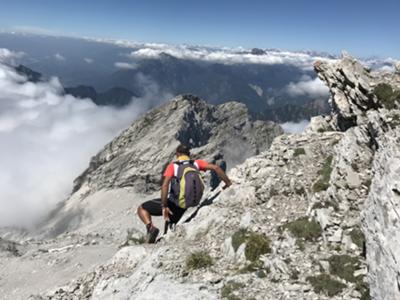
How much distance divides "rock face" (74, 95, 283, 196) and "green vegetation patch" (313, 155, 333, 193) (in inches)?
3997

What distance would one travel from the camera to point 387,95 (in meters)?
22.6

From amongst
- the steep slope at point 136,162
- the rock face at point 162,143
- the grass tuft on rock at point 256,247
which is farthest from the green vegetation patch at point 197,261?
the rock face at point 162,143

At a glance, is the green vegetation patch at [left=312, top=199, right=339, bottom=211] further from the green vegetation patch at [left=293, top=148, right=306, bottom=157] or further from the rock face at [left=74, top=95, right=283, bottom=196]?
the rock face at [left=74, top=95, right=283, bottom=196]

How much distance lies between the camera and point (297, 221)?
1817 centimetres

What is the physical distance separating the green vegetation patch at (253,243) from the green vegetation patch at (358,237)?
2969 millimetres

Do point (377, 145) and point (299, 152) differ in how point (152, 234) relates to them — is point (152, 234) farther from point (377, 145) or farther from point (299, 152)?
point (377, 145)

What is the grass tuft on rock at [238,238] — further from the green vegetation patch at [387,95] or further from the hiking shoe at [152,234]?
the green vegetation patch at [387,95]

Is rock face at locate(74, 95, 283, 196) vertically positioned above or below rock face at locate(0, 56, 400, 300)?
below

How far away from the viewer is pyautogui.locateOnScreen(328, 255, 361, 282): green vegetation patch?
14.0 meters

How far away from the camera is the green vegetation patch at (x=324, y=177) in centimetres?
1978

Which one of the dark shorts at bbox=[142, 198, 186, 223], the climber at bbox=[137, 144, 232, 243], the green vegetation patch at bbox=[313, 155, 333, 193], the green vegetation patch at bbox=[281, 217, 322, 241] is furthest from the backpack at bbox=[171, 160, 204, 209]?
the green vegetation patch at bbox=[313, 155, 333, 193]

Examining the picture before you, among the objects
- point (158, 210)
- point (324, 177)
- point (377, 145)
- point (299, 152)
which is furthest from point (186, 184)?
point (377, 145)

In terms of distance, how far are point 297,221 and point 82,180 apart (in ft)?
458

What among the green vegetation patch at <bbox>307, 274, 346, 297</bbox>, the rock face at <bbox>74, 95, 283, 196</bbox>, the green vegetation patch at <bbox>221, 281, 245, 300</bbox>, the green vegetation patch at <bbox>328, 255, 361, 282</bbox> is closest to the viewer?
the green vegetation patch at <bbox>307, 274, 346, 297</bbox>
